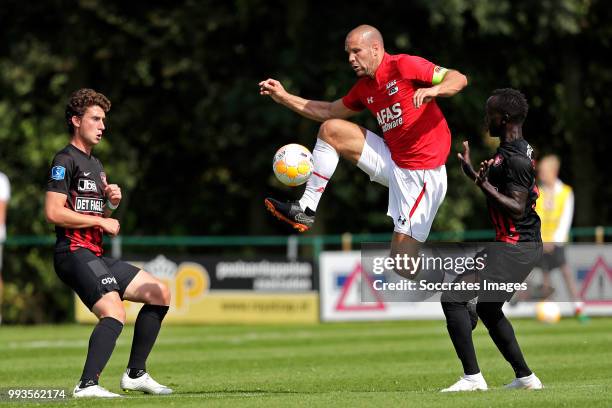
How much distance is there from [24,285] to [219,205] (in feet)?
17.4

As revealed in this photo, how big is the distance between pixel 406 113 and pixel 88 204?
105 inches

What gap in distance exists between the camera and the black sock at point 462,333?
30.9 ft

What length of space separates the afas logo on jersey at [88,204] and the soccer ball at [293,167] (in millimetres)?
1531

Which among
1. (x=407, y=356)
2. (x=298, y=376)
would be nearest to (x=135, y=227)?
(x=407, y=356)

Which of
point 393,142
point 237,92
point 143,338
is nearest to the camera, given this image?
point 143,338

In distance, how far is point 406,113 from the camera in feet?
32.6

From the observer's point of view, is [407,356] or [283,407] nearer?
[283,407]

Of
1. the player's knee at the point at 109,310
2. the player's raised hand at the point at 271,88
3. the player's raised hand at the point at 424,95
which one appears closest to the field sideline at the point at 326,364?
the player's knee at the point at 109,310

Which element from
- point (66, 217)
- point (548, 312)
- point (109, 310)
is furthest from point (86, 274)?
point (548, 312)

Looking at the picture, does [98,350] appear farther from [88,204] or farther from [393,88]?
[393,88]

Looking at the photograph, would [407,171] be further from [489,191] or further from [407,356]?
[407,356]

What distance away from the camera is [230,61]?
1134 inches

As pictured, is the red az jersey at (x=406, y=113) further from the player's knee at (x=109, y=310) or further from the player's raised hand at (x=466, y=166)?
the player's knee at (x=109, y=310)

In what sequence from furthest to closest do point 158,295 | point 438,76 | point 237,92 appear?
point 237,92 < point 158,295 < point 438,76
